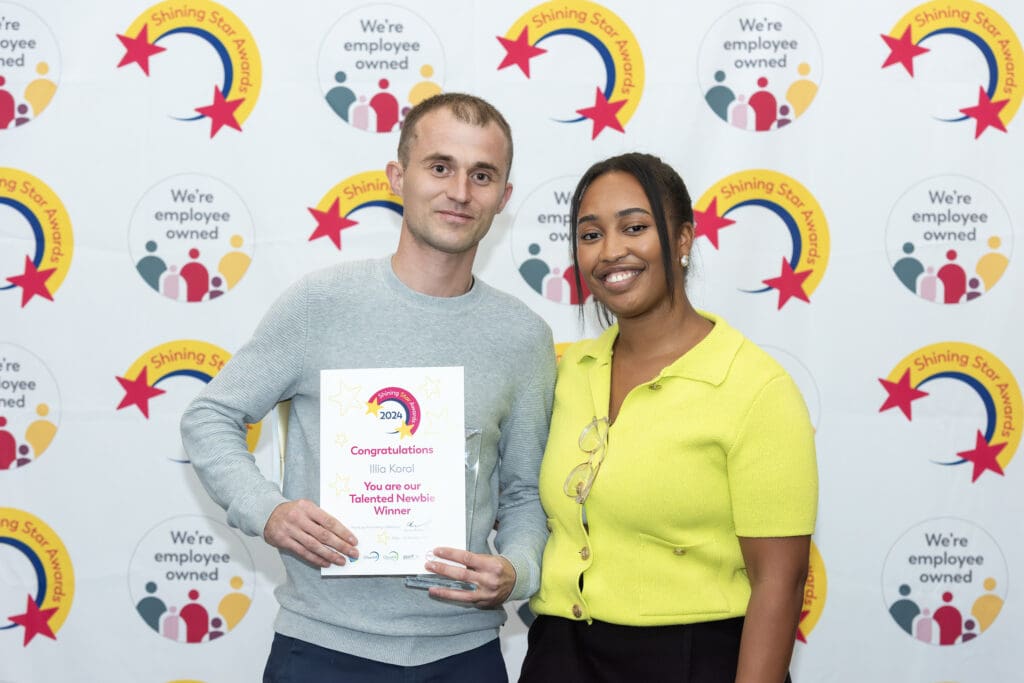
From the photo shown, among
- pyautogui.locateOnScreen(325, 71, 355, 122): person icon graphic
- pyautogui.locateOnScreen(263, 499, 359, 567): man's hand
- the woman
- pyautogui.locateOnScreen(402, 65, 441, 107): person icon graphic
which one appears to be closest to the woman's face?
the woman

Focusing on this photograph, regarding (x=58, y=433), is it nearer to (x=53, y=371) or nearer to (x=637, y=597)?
(x=53, y=371)

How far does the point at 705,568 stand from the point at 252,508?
829mm

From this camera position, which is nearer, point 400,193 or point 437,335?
point 437,335

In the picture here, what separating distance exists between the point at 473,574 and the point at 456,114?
912mm

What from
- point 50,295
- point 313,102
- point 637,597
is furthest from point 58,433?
point 637,597

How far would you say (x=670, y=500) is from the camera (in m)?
1.58

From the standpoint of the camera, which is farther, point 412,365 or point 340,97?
point 340,97

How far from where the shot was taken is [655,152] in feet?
8.79

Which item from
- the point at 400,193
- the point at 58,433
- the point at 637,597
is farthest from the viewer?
A: the point at 58,433

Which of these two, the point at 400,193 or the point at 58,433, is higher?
A: the point at 400,193

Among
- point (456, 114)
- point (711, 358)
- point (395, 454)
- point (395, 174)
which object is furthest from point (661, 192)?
point (395, 454)

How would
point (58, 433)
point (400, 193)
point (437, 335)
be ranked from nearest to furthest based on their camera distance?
point (437, 335) < point (400, 193) < point (58, 433)

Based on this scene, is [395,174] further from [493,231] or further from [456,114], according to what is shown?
[493,231]

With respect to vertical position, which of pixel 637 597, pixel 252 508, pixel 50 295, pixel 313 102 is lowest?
pixel 637 597
